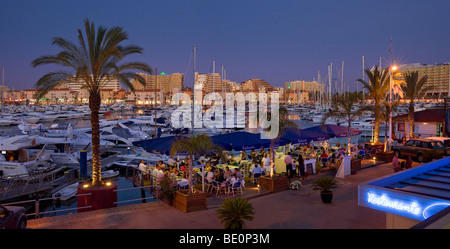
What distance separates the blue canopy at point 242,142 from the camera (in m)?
15.8

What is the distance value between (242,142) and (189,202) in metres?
5.71

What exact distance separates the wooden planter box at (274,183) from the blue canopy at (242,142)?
6.81 feet

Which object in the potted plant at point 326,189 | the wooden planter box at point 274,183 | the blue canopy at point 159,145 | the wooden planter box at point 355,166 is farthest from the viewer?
the wooden planter box at point 355,166

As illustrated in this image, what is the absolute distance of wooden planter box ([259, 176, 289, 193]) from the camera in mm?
14078

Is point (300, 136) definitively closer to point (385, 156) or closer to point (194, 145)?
point (385, 156)

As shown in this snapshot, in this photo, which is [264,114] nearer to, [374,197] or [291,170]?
[291,170]

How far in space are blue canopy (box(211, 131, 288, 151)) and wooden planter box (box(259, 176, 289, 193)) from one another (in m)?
2.08

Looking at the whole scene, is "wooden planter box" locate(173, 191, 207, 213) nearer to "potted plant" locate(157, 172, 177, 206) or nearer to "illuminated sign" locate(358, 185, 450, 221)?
"potted plant" locate(157, 172, 177, 206)

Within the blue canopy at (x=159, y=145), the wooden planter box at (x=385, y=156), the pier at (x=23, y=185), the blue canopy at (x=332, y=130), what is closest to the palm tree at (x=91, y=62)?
the blue canopy at (x=159, y=145)

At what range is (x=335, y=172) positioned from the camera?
18453 mm

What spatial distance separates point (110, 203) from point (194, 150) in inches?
145

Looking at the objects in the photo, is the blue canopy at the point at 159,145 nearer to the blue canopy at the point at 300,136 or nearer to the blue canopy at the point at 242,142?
the blue canopy at the point at 242,142

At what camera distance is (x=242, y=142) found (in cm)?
1633
